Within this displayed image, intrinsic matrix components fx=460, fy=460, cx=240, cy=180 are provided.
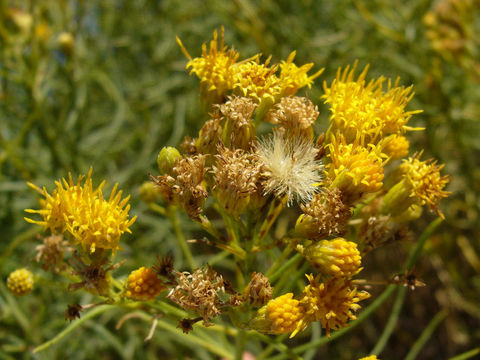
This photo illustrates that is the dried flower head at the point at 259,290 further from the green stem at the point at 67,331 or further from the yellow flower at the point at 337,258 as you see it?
the green stem at the point at 67,331

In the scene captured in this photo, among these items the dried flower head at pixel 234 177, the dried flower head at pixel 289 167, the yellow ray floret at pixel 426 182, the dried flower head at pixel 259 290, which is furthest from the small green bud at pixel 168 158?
the yellow ray floret at pixel 426 182

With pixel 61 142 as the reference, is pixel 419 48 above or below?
above

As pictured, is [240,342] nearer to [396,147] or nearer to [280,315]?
[280,315]

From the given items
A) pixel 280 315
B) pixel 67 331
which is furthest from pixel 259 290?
pixel 67 331

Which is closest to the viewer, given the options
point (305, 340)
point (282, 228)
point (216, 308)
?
point (216, 308)

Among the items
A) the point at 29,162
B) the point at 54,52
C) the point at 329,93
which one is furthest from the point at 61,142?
the point at 329,93

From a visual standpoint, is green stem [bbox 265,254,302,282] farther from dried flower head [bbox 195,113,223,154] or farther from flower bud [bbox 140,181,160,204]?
flower bud [bbox 140,181,160,204]

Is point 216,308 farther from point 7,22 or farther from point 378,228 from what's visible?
point 7,22

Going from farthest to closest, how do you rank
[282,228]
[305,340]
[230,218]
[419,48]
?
[305,340], [282,228], [419,48], [230,218]
